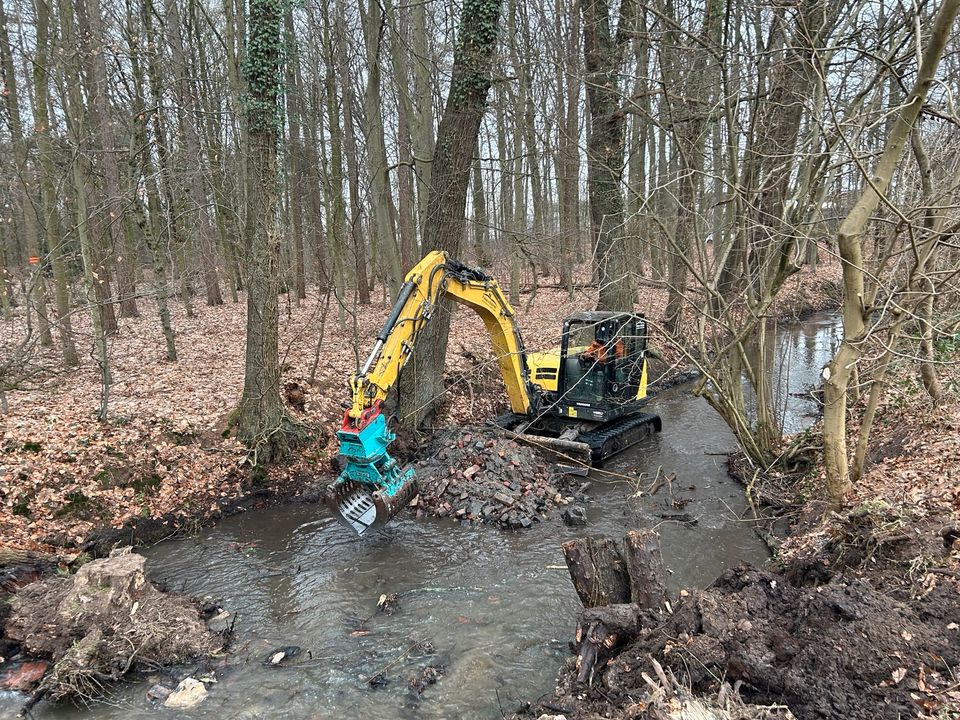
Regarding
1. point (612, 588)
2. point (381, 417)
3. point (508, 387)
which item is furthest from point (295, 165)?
point (612, 588)

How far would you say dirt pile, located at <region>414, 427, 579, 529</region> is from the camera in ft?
27.3

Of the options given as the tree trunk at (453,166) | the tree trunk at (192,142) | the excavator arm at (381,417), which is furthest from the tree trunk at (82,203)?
the tree trunk at (453,166)

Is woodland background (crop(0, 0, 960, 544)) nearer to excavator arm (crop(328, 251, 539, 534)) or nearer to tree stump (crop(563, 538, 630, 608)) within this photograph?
excavator arm (crop(328, 251, 539, 534))

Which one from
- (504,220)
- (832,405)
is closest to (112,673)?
(832,405)

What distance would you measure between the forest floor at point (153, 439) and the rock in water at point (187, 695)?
106 inches

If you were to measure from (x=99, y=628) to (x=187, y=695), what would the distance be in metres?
1.12

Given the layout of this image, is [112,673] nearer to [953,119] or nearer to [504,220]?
[953,119]

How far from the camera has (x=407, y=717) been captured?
4.68 m

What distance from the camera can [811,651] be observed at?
375 centimetres

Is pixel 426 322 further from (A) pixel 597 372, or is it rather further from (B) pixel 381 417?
(A) pixel 597 372

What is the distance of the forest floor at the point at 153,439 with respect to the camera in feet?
24.4

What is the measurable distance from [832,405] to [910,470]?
53.4 inches

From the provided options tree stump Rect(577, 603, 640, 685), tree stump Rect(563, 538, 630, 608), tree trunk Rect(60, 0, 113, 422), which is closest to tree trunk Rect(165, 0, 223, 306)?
tree trunk Rect(60, 0, 113, 422)

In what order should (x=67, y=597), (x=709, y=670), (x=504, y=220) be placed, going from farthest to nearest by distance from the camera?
(x=504, y=220) < (x=67, y=597) < (x=709, y=670)
